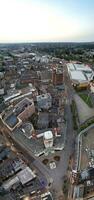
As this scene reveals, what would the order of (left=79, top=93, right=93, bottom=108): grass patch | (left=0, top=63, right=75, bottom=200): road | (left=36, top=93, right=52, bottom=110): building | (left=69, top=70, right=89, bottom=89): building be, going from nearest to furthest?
(left=0, top=63, right=75, bottom=200): road
(left=36, top=93, right=52, bottom=110): building
(left=79, top=93, right=93, bottom=108): grass patch
(left=69, top=70, right=89, bottom=89): building

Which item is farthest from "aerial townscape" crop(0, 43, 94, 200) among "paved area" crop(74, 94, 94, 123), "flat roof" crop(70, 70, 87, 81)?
"flat roof" crop(70, 70, 87, 81)

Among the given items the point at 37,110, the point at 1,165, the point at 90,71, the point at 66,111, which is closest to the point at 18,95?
the point at 37,110

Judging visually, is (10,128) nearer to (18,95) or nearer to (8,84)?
(18,95)

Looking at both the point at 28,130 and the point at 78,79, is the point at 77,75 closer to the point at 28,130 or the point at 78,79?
the point at 78,79

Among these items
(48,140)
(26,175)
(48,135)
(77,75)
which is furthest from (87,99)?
(26,175)

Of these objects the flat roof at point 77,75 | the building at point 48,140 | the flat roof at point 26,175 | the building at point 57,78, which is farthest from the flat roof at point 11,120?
the flat roof at point 77,75

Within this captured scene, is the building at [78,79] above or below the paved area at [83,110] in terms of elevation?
above

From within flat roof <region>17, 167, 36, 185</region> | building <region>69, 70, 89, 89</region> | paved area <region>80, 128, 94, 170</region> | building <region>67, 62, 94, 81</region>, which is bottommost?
flat roof <region>17, 167, 36, 185</region>

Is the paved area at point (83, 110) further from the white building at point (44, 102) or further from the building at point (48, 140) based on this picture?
the building at point (48, 140)

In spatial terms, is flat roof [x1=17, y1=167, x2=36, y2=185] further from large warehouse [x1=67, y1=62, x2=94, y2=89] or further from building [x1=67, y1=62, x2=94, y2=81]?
building [x1=67, y1=62, x2=94, y2=81]
